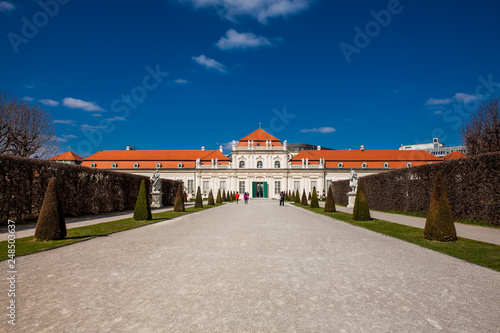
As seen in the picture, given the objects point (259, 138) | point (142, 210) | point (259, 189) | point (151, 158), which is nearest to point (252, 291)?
point (142, 210)

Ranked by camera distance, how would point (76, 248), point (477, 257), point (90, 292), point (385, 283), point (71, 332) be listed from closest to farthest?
1. point (71, 332)
2. point (90, 292)
3. point (385, 283)
4. point (477, 257)
5. point (76, 248)

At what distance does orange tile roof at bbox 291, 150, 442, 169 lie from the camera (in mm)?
50156

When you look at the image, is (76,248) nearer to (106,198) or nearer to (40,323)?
(40,323)

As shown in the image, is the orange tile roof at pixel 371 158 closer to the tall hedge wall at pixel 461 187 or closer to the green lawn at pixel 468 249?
the tall hedge wall at pixel 461 187

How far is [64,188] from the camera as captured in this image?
16422 mm

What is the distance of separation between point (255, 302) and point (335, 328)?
3.36 feet

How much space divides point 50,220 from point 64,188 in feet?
31.2

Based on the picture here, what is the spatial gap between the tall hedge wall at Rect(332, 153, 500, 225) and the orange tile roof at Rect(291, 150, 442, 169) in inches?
1229

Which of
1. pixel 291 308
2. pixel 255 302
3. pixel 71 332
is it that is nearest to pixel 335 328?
pixel 291 308

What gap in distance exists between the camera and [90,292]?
409cm

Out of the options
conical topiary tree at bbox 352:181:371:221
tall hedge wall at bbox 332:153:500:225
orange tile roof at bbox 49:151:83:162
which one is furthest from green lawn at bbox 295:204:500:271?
orange tile roof at bbox 49:151:83:162

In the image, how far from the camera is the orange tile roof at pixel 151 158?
5056 centimetres

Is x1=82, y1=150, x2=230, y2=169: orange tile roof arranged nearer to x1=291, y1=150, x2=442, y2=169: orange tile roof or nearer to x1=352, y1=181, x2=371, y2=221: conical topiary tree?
x1=291, y1=150, x2=442, y2=169: orange tile roof

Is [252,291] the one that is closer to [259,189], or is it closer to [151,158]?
[259,189]
